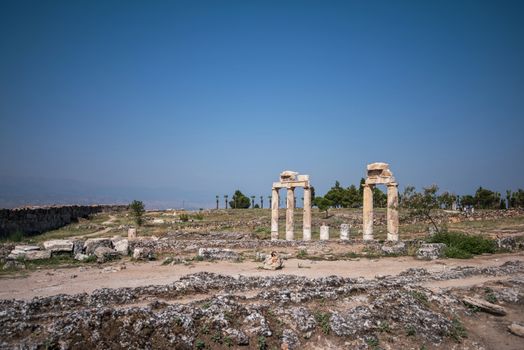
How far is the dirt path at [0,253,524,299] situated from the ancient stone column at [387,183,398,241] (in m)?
6.36

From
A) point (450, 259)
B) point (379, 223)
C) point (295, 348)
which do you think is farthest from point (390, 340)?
point (379, 223)

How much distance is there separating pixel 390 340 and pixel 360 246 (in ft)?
53.0

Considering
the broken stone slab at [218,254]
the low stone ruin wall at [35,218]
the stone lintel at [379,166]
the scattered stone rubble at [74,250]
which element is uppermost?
the stone lintel at [379,166]

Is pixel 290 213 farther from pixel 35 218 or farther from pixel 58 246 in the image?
pixel 35 218

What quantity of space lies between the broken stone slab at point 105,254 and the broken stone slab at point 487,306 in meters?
17.5

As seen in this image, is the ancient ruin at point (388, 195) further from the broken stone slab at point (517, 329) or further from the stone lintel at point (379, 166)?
the broken stone slab at point (517, 329)

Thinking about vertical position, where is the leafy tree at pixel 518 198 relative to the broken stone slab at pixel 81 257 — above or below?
above

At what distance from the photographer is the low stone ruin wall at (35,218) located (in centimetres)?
3794

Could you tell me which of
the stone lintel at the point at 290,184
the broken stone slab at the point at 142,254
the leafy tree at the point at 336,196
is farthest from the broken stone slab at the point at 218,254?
the leafy tree at the point at 336,196

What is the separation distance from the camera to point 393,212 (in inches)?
1107

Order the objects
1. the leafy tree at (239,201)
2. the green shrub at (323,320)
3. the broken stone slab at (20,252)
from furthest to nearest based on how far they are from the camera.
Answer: the leafy tree at (239,201) < the broken stone slab at (20,252) < the green shrub at (323,320)

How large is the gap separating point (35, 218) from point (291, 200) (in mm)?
29380

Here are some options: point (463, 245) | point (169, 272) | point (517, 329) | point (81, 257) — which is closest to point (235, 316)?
point (517, 329)

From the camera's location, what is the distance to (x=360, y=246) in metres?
25.7
